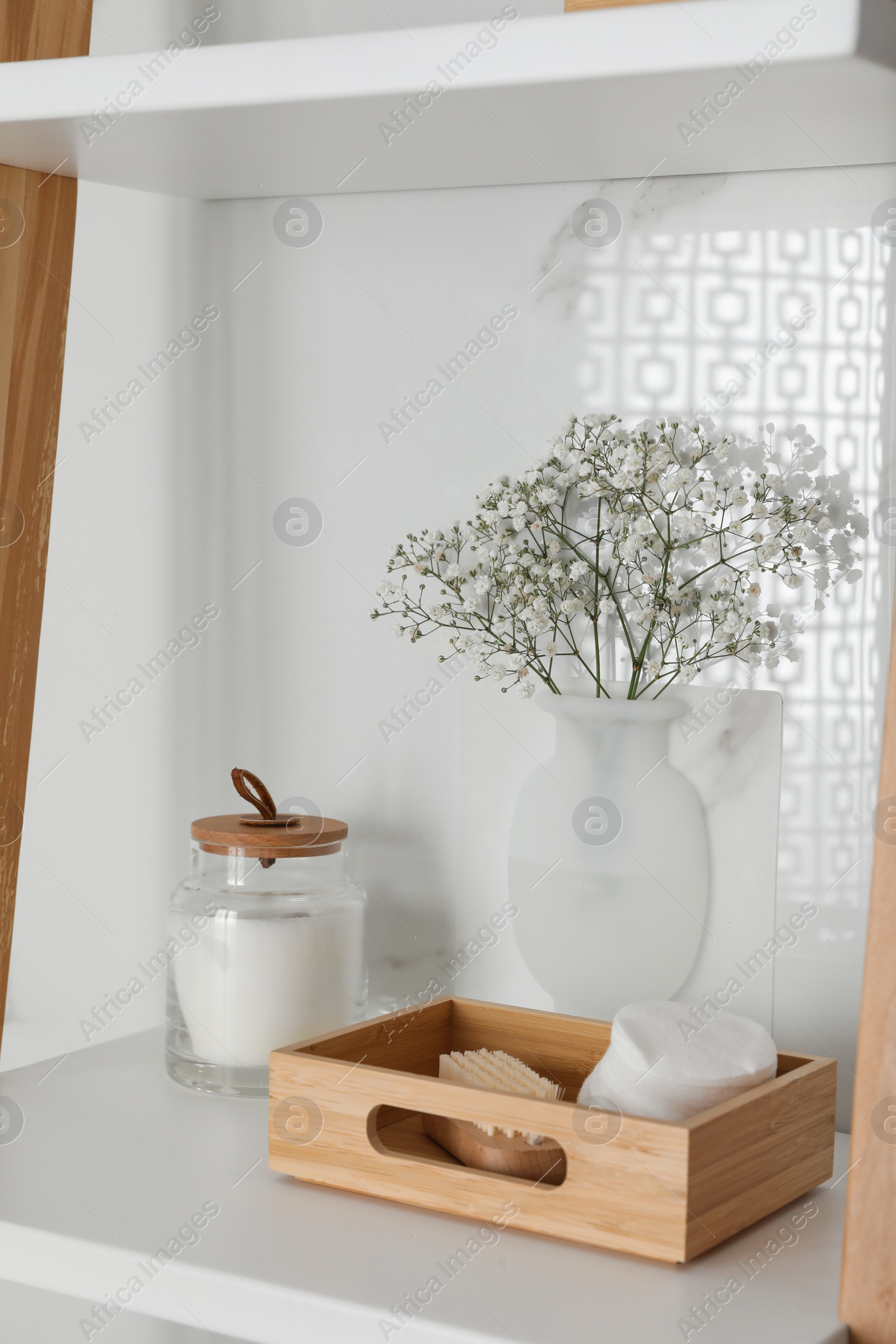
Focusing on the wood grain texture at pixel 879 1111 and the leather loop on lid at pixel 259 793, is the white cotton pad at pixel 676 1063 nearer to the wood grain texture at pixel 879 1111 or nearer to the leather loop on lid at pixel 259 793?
the wood grain texture at pixel 879 1111

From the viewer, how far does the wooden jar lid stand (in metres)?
0.88

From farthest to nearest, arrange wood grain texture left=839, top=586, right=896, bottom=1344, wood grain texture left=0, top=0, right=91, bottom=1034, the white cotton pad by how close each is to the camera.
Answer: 1. wood grain texture left=0, top=0, right=91, bottom=1034
2. the white cotton pad
3. wood grain texture left=839, top=586, right=896, bottom=1344

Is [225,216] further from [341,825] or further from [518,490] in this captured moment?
[341,825]

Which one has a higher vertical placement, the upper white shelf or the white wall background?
the upper white shelf

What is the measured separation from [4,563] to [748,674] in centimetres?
48

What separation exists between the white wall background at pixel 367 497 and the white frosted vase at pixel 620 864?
0.06m

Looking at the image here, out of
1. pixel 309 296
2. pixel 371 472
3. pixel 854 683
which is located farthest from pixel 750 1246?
pixel 309 296

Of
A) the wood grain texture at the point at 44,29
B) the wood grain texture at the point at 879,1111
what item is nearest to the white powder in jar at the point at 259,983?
the wood grain texture at the point at 879,1111

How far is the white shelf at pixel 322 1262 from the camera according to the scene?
0.58 meters

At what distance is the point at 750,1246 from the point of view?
2.16ft

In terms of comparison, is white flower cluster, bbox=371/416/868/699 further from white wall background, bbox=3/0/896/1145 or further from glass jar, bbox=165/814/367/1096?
glass jar, bbox=165/814/367/1096

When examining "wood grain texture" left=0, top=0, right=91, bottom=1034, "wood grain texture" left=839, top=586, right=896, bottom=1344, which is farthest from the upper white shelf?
"wood grain texture" left=839, top=586, right=896, bottom=1344

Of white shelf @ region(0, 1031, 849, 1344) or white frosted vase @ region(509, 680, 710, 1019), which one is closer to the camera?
white shelf @ region(0, 1031, 849, 1344)

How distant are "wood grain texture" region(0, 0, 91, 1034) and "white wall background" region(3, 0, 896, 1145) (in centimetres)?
21
